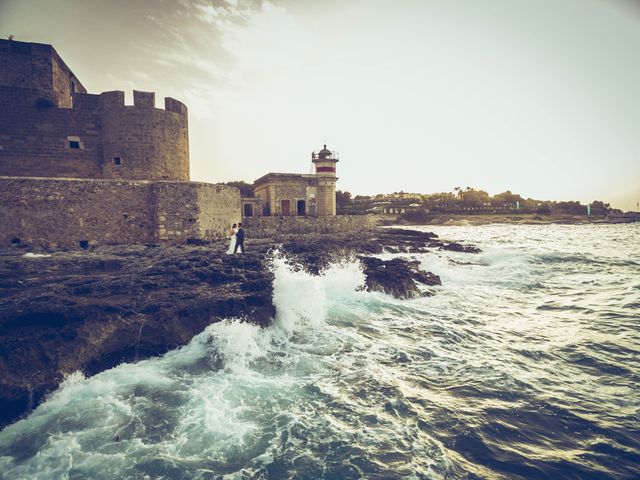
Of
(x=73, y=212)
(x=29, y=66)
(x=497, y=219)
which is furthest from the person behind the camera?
(x=497, y=219)

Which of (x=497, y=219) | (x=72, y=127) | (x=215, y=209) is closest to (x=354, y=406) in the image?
(x=215, y=209)

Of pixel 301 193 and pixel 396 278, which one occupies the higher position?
pixel 301 193

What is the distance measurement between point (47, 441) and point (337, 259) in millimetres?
10788

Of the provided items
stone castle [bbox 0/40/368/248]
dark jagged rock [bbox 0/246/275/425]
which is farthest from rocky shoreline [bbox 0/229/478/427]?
stone castle [bbox 0/40/368/248]

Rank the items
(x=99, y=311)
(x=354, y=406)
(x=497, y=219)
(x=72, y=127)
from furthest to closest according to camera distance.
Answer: (x=497, y=219), (x=72, y=127), (x=99, y=311), (x=354, y=406)

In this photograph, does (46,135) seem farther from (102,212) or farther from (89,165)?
(102,212)

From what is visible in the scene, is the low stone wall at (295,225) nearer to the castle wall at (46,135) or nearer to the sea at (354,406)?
the castle wall at (46,135)

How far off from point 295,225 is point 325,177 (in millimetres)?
6838

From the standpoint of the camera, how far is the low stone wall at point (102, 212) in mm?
12445

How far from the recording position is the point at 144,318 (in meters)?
6.08

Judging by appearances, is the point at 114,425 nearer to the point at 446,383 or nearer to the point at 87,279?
the point at 446,383

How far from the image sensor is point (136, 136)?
53.7ft

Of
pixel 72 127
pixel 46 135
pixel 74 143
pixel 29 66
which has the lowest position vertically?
pixel 74 143

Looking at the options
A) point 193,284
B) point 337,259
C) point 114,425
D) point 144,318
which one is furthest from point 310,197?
point 114,425
